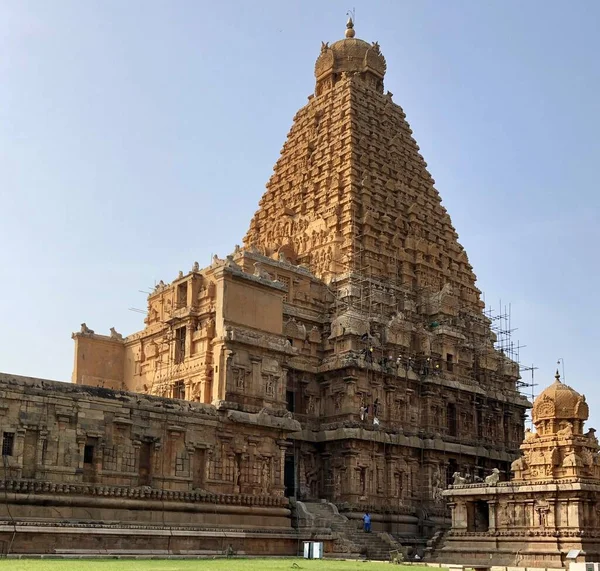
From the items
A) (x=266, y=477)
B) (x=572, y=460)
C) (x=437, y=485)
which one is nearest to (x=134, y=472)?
(x=266, y=477)

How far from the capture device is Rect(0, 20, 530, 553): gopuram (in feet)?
116

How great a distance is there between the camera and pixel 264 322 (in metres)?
45.1

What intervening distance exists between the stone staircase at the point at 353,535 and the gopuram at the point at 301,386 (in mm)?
301

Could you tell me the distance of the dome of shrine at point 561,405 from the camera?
41.7m

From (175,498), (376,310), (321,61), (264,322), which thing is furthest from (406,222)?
(175,498)

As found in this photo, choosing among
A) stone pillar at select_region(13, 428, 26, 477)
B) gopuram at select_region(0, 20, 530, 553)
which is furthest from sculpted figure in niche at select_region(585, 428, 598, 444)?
stone pillar at select_region(13, 428, 26, 477)

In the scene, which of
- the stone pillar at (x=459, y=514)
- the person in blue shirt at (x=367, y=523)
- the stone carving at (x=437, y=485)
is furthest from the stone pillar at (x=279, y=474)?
the stone carving at (x=437, y=485)

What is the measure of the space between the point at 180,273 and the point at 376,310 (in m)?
Answer: 13.5

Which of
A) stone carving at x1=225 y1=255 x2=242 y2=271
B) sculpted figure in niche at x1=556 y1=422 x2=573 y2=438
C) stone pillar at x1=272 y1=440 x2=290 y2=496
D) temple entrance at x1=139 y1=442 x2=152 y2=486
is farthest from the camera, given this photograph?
stone carving at x1=225 y1=255 x2=242 y2=271

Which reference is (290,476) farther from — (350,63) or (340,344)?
(350,63)

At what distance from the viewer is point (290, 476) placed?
49.9 m

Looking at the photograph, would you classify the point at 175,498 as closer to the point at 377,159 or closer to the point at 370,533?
the point at 370,533

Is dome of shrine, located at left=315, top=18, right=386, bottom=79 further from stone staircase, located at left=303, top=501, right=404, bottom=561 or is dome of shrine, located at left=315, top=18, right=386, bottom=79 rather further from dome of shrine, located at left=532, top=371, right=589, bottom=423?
stone staircase, located at left=303, top=501, right=404, bottom=561

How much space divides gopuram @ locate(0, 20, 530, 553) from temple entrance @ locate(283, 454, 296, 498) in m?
0.12
